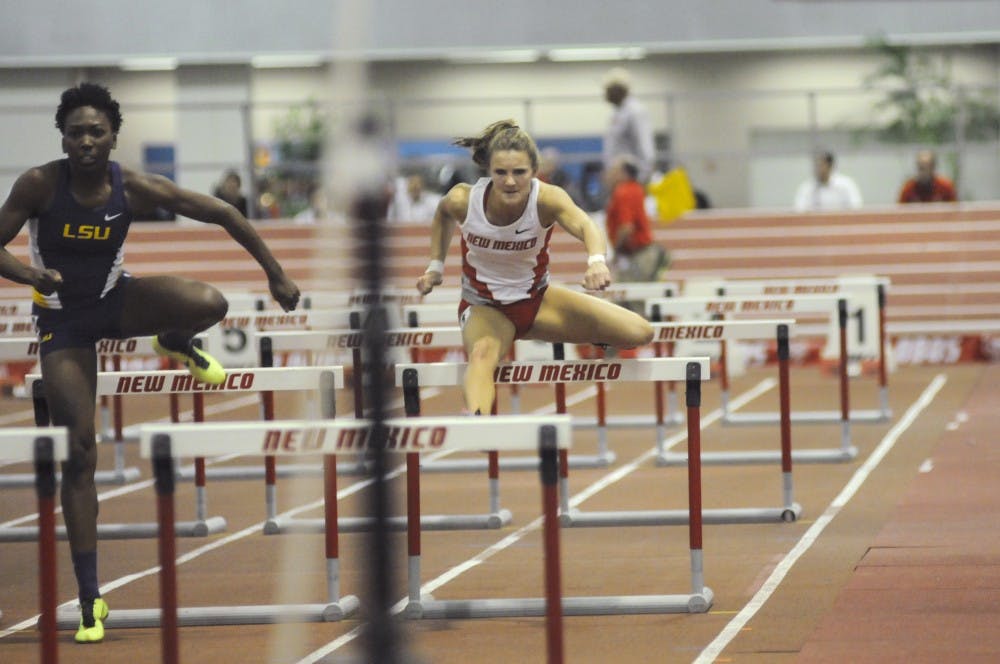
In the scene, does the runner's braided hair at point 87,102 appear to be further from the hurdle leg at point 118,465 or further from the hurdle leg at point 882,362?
the hurdle leg at point 882,362

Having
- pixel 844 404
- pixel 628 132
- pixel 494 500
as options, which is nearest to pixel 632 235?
pixel 628 132

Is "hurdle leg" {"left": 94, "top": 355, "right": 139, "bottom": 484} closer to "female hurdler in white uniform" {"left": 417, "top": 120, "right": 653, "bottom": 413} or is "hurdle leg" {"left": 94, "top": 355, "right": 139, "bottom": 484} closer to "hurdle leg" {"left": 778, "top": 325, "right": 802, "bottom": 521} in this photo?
"female hurdler in white uniform" {"left": 417, "top": 120, "right": 653, "bottom": 413}

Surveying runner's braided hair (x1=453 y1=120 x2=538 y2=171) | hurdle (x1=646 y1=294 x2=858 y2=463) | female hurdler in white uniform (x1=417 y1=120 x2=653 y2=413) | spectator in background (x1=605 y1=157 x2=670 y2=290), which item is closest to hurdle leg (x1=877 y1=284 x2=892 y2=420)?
hurdle (x1=646 y1=294 x2=858 y2=463)

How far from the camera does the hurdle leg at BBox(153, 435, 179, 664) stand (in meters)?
4.82

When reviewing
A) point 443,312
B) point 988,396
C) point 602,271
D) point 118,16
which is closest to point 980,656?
point 602,271

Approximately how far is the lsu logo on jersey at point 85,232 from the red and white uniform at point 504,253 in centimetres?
192

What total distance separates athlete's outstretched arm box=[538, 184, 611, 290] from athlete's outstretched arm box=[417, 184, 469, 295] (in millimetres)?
397

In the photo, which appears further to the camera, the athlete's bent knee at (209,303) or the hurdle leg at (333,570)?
the athlete's bent knee at (209,303)

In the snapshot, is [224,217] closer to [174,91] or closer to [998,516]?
[998,516]

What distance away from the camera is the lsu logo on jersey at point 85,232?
7.21m

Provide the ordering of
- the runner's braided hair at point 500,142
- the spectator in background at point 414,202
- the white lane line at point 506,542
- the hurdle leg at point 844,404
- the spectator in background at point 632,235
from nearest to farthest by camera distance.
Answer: the white lane line at point 506,542
the runner's braided hair at point 500,142
the hurdle leg at point 844,404
the spectator in background at point 632,235
the spectator in background at point 414,202

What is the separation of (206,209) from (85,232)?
46 cm

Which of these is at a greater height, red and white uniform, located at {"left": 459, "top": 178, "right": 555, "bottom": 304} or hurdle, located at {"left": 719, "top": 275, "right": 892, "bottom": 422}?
red and white uniform, located at {"left": 459, "top": 178, "right": 555, "bottom": 304}

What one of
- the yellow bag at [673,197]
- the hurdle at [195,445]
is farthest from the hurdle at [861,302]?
the hurdle at [195,445]
